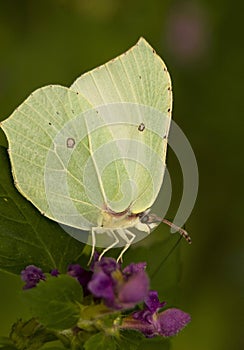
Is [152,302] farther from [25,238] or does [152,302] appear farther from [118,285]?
[25,238]

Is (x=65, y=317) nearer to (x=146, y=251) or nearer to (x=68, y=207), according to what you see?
(x=68, y=207)

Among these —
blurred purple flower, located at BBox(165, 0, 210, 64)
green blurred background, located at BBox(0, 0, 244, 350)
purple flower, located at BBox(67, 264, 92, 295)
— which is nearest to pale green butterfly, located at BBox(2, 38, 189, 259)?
purple flower, located at BBox(67, 264, 92, 295)

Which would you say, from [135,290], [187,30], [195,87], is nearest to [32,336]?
[135,290]

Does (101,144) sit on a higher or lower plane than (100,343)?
higher

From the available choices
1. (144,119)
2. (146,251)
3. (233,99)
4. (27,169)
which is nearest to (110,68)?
(144,119)

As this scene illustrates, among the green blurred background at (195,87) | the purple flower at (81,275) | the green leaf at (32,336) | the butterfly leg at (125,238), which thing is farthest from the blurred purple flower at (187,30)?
the green leaf at (32,336)

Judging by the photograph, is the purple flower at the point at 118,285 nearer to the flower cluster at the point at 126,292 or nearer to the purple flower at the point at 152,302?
the flower cluster at the point at 126,292
